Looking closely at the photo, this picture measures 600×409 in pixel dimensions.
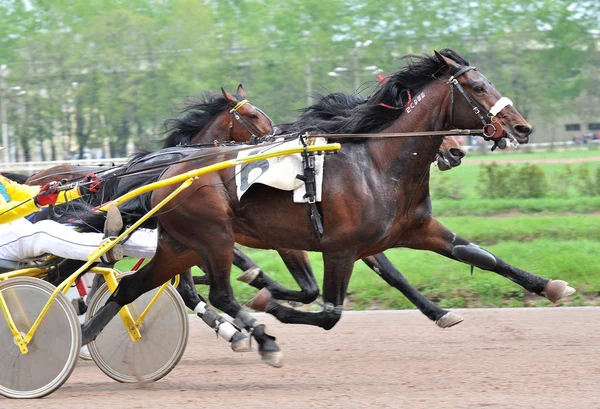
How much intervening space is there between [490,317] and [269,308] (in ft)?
7.40

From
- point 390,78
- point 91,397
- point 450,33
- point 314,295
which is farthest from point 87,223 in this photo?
point 450,33

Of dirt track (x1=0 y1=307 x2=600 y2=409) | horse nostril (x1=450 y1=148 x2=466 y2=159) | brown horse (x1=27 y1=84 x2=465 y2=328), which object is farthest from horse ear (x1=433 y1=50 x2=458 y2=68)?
dirt track (x1=0 y1=307 x2=600 y2=409)

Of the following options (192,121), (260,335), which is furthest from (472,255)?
(192,121)

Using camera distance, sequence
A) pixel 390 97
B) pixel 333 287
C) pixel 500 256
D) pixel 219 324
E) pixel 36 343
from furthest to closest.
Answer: pixel 500 256 → pixel 219 324 → pixel 390 97 → pixel 333 287 → pixel 36 343

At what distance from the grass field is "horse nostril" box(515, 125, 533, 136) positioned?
3246 millimetres

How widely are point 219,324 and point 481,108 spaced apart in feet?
6.83

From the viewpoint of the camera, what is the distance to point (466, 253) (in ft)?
19.4

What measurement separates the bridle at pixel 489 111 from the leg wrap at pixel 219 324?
180cm

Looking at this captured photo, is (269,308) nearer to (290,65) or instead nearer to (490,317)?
(490,317)

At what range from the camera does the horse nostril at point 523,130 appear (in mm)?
4969

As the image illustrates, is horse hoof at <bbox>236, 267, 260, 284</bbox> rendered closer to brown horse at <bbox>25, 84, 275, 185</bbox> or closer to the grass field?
brown horse at <bbox>25, 84, 275, 185</bbox>

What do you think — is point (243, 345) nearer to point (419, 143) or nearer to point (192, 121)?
point (419, 143)

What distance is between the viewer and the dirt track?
14.6 ft

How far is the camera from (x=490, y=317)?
7.07 meters
